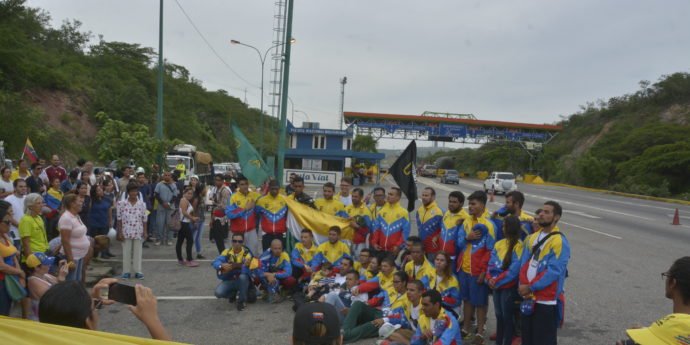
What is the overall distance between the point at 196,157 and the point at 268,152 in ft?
121

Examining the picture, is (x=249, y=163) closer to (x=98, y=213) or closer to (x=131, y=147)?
(x=98, y=213)

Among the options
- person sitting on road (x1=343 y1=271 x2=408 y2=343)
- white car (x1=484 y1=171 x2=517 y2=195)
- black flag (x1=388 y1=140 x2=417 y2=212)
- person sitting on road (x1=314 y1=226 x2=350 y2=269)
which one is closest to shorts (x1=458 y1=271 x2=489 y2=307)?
person sitting on road (x1=343 y1=271 x2=408 y2=343)

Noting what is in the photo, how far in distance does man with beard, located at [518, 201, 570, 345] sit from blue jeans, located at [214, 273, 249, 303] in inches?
161

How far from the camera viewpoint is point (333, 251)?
26.8 feet

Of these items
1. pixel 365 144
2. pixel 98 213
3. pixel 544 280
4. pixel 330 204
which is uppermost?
pixel 365 144

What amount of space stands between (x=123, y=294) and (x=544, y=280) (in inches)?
156

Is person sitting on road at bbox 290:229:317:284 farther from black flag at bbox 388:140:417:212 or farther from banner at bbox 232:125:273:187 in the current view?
banner at bbox 232:125:273:187

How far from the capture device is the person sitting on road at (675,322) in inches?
98.0

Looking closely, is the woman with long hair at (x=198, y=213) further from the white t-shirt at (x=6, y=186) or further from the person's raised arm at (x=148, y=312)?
the person's raised arm at (x=148, y=312)

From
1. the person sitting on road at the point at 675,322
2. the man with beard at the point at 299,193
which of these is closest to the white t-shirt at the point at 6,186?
the man with beard at the point at 299,193

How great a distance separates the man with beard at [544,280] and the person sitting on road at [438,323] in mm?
730

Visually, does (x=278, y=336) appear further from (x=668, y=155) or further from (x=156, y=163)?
(x=668, y=155)

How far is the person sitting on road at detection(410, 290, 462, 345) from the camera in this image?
17.2ft

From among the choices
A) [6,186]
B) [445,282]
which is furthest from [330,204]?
[6,186]
